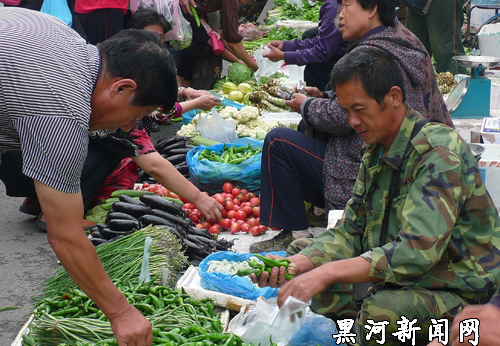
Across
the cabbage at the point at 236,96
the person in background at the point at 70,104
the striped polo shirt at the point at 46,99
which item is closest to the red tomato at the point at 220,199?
the person in background at the point at 70,104

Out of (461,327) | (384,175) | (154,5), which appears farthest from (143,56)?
(154,5)

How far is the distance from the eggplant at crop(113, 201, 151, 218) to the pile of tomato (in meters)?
0.46

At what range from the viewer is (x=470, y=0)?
1137 centimetres

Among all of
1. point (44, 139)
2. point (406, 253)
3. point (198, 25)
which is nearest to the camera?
point (44, 139)

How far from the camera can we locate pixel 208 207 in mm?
4359

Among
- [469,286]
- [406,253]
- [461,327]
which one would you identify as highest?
[461,327]

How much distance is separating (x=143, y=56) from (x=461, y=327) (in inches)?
57.7

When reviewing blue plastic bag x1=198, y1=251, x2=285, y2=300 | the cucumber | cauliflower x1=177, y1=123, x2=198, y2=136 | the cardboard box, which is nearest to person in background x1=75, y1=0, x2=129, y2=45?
cauliflower x1=177, y1=123, x2=198, y2=136

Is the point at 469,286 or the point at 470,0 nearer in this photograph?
the point at 469,286

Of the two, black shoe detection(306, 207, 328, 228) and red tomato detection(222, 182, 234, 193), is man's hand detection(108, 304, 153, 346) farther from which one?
red tomato detection(222, 182, 234, 193)

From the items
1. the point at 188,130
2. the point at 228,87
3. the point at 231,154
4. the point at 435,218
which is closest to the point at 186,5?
the point at 228,87

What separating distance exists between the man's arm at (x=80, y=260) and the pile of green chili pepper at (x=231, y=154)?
281cm

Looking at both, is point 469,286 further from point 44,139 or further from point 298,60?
point 298,60

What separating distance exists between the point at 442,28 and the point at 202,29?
320 centimetres
